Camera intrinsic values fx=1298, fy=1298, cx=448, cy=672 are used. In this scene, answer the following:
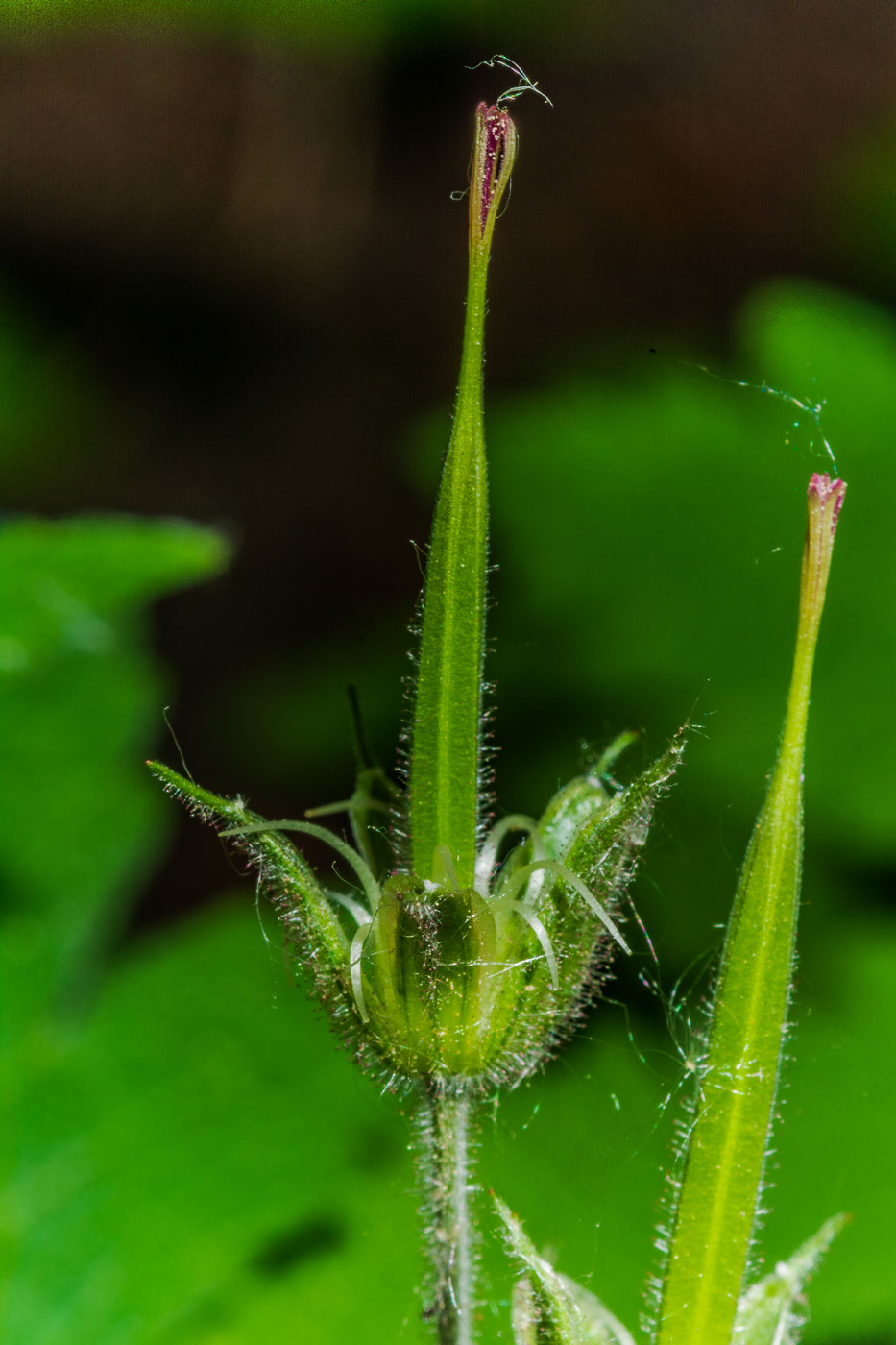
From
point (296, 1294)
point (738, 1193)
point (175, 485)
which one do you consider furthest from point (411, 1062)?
point (175, 485)

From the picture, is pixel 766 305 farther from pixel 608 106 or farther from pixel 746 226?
pixel 608 106

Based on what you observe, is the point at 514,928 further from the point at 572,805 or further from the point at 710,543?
the point at 710,543

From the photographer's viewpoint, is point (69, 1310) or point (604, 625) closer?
point (69, 1310)

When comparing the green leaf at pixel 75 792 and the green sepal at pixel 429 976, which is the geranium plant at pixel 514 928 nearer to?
the green sepal at pixel 429 976

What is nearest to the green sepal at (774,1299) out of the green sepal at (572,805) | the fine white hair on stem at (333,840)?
the green sepal at (572,805)

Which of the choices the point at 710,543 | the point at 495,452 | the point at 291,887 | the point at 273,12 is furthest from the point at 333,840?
the point at 273,12

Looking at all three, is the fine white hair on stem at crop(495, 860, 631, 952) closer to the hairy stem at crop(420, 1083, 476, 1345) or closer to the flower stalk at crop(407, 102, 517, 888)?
the flower stalk at crop(407, 102, 517, 888)
